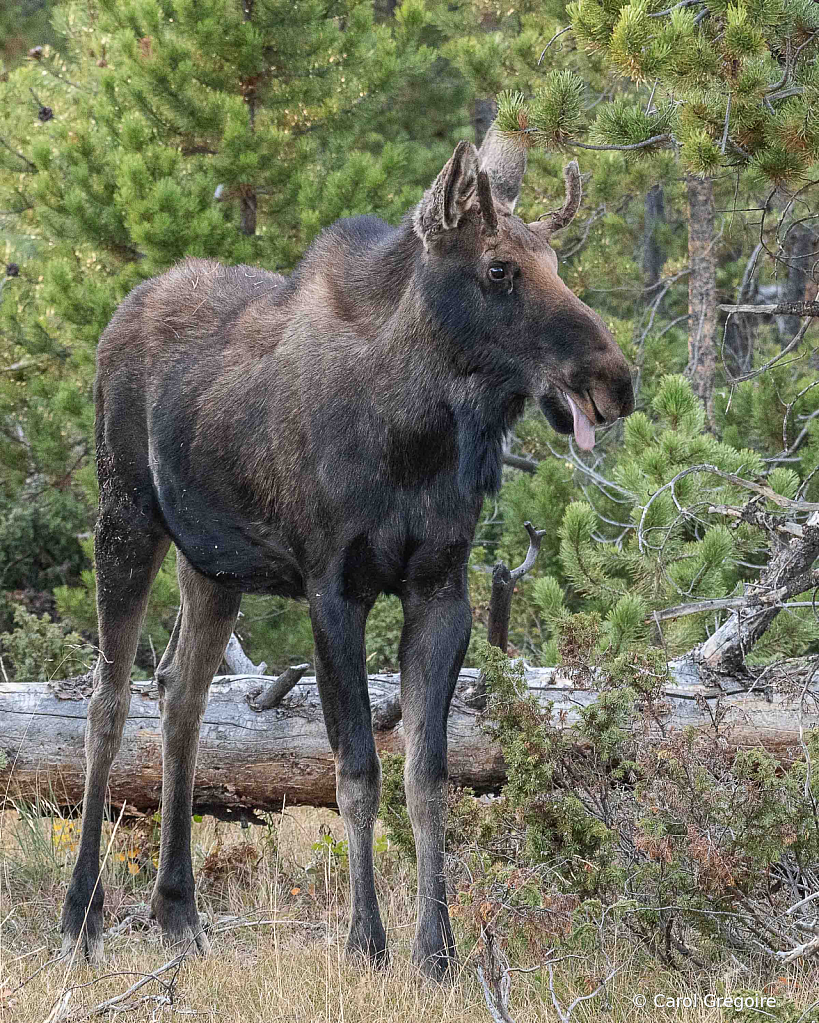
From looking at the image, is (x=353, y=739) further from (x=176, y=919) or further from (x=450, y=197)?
(x=450, y=197)

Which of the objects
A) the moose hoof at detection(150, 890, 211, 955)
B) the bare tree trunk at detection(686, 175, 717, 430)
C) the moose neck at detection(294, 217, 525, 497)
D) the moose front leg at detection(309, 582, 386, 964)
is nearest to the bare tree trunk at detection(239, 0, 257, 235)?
the bare tree trunk at detection(686, 175, 717, 430)

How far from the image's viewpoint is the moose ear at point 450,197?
410 centimetres

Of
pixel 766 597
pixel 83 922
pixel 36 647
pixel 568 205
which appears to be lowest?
pixel 36 647

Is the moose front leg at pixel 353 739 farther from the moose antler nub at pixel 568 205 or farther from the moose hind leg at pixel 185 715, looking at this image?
the moose antler nub at pixel 568 205

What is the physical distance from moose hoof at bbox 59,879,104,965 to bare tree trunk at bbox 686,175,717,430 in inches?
218

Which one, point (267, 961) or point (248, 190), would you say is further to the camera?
point (248, 190)

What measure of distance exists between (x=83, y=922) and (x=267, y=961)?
3.01 feet

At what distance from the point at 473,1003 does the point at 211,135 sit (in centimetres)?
697

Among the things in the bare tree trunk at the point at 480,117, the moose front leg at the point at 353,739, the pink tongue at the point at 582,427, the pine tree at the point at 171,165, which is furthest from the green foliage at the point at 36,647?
the bare tree trunk at the point at 480,117

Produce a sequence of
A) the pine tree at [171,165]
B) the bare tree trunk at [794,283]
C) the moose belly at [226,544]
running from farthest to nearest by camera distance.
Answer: the bare tree trunk at [794,283], the pine tree at [171,165], the moose belly at [226,544]

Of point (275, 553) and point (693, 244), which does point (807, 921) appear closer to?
point (275, 553)

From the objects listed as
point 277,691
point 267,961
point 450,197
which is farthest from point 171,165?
point 267,961

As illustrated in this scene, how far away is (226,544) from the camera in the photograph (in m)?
4.88

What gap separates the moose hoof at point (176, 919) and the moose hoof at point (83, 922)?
0.86 feet
